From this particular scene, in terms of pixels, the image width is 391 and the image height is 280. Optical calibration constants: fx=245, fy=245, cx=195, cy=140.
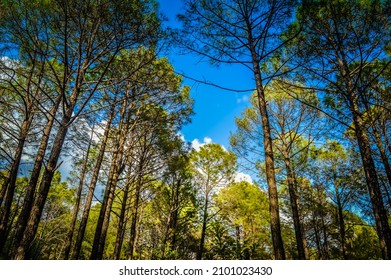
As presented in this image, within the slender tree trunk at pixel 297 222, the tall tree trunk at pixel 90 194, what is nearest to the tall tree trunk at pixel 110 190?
the tall tree trunk at pixel 90 194

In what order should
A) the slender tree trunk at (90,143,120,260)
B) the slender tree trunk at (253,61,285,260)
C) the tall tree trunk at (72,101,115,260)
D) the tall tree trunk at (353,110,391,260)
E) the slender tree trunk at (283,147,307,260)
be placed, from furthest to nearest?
the tall tree trunk at (72,101,115,260) → the slender tree trunk at (283,147,307,260) → the slender tree trunk at (90,143,120,260) → the tall tree trunk at (353,110,391,260) → the slender tree trunk at (253,61,285,260)

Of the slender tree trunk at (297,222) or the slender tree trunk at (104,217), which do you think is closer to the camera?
the slender tree trunk at (104,217)

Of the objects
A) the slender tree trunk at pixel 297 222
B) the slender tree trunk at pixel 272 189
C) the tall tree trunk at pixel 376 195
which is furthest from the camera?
the slender tree trunk at pixel 297 222

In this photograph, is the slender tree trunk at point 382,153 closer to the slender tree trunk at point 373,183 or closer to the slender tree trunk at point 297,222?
the slender tree trunk at point 373,183

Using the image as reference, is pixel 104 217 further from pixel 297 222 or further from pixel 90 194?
pixel 297 222

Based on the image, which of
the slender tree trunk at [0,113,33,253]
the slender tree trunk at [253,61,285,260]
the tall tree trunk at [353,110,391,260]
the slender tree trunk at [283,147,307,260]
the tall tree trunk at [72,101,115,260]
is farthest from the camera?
the tall tree trunk at [72,101,115,260]

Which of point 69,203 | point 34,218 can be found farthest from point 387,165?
point 69,203

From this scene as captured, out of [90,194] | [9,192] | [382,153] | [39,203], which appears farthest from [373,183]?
[9,192]

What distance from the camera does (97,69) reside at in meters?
6.12

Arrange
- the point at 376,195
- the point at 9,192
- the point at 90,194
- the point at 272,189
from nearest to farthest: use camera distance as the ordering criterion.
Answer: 1. the point at 272,189
2. the point at 376,195
3. the point at 9,192
4. the point at 90,194

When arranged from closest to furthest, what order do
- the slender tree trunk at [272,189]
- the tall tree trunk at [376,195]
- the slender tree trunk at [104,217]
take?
1. the slender tree trunk at [272,189]
2. the tall tree trunk at [376,195]
3. the slender tree trunk at [104,217]

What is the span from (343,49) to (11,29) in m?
8.71

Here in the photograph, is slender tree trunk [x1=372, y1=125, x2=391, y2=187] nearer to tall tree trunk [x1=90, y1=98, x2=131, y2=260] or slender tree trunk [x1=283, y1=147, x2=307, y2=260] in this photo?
slender tree trunk [x1=283, y1=147, x2=307, y2=260]

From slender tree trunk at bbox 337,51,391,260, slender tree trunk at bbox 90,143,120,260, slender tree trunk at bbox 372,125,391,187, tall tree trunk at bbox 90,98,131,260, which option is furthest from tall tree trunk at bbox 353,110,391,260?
slender tree trunk at bbox 90,143,120,260
